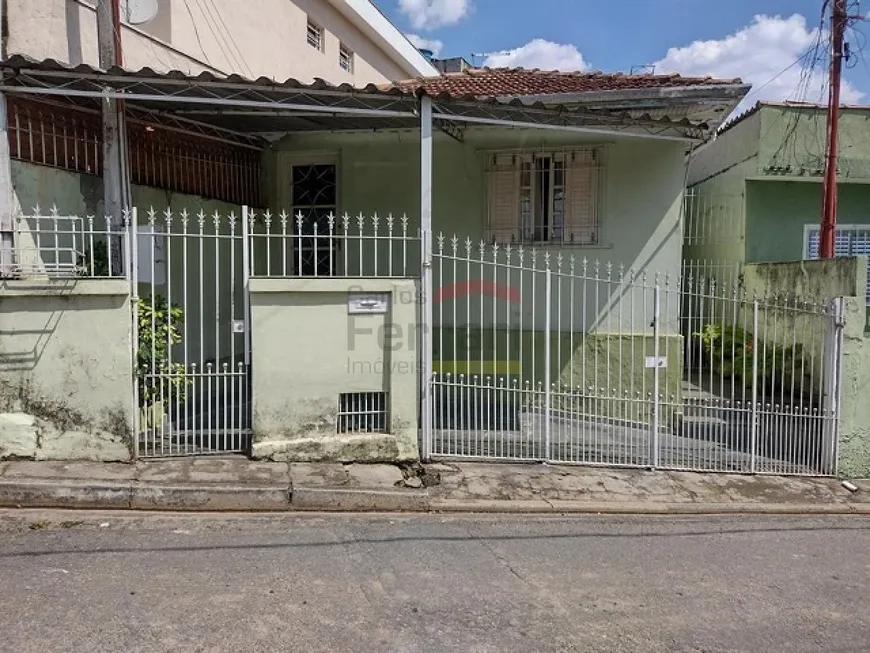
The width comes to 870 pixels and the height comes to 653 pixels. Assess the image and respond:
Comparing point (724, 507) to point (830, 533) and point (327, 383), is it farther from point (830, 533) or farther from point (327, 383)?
point (327, 383)

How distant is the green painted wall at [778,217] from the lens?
35.2 feet

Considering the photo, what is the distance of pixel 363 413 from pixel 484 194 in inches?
158

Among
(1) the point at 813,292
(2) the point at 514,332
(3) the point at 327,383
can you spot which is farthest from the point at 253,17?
(1) the point at 813,292

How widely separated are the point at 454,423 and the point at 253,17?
8.12 m

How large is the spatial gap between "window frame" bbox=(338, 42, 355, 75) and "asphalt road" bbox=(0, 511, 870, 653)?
1221 centimetres

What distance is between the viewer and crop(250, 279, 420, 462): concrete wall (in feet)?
19.4

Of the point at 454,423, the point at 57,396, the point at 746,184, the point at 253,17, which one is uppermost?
the point at 253,17

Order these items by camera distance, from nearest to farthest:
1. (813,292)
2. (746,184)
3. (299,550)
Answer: (299,550) < (813,292) < (746,184)

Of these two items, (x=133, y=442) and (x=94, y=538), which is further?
(x=133, y=442)

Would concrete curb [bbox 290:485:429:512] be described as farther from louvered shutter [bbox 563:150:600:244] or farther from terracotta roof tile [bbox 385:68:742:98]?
louvered shutter [bbox 563:150:600:244]

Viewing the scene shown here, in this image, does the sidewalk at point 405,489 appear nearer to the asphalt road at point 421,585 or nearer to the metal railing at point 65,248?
the asphalt road at point 421,585

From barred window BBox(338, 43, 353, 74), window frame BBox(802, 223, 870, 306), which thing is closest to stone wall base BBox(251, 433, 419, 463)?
window frame BBox(802, 223, 870, 306)

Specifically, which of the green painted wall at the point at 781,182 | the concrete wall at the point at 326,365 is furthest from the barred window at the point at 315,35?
the concrete wall at the point at 326,365

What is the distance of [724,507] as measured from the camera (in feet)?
19.0
